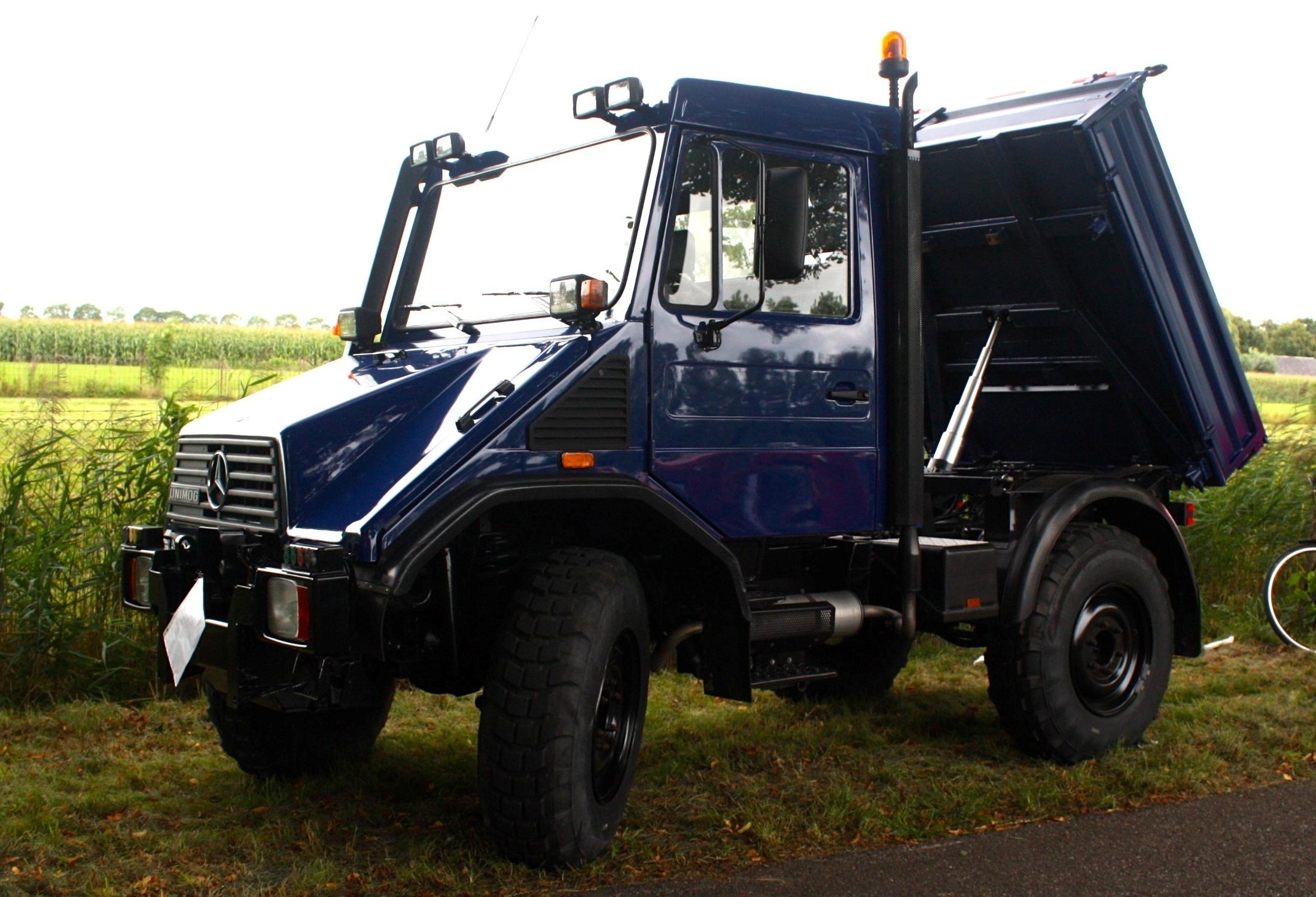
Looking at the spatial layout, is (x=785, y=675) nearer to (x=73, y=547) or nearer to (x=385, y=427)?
(x=385, y=427)

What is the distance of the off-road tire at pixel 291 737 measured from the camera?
16.0 feet

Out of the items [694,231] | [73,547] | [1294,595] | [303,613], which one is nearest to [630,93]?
[694,231]

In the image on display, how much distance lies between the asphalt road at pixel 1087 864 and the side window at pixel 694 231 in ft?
6.60

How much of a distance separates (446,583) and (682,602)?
1.03 meters

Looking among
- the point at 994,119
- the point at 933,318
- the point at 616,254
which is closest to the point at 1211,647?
the point at 933,318

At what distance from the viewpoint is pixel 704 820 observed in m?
4.58

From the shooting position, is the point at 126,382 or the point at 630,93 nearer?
the point at 630,93

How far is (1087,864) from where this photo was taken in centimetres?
417

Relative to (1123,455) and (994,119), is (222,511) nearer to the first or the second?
(994,119)

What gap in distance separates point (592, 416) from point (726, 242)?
0.91 metres

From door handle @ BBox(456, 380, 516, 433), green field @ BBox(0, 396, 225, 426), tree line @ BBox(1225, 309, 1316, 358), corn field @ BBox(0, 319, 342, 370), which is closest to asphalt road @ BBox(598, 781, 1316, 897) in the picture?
door handle @ BBox(456, 380, 516, 433)

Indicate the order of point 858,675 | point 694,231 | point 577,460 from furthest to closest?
1. point 858,675
2. point 694,231
3. point 577,460

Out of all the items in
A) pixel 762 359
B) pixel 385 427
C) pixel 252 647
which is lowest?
pixel 252 647

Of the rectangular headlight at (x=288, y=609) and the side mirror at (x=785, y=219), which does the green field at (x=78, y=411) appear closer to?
the rectangular headlight at (x=288, y=609)
